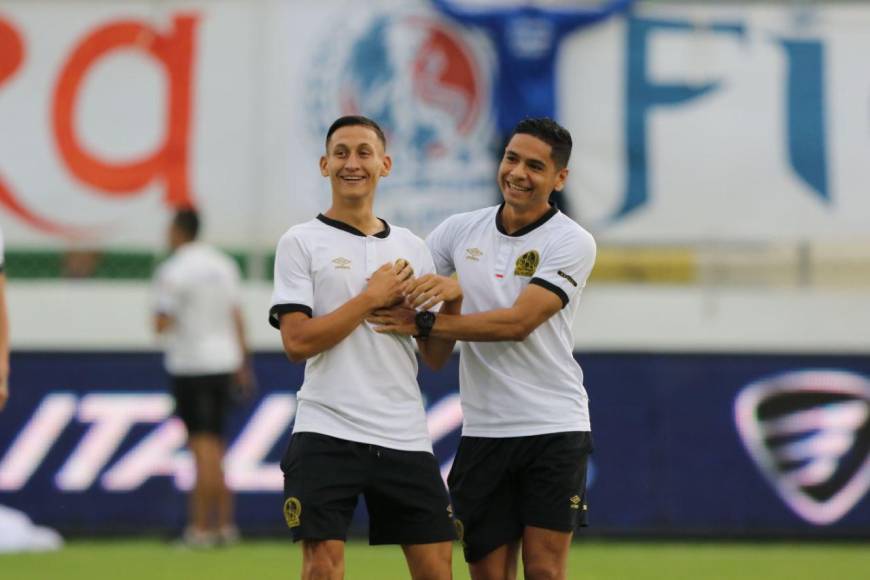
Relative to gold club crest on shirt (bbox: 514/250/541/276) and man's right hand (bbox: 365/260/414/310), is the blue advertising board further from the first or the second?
man's right hand (bbox: 365/260/414/310)

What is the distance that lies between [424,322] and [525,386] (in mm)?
541

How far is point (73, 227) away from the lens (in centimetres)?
1321

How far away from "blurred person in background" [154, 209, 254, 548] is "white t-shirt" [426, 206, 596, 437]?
4815 mm

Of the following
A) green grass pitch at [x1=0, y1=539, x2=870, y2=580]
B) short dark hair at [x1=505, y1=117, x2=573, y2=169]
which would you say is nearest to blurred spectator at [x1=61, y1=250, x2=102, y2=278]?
green grass pitch at [x1=0, y1=539, x2=870, y2=580]

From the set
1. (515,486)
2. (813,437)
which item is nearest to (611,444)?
(813,437)

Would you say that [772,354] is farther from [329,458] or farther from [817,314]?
[329,458]

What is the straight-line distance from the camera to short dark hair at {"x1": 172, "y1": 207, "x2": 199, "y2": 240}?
36.3 feet

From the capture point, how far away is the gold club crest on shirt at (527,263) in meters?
6.25

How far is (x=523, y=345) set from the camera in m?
6.25

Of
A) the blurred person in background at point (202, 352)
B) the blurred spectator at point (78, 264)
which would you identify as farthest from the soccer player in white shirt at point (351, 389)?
the blurred spectator at point (78, 264)

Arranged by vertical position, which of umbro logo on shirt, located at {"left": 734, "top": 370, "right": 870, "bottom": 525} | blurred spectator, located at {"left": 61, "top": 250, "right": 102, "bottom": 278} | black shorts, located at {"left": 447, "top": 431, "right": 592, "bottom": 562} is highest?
blurred spectator, located at {"left": 61, "top": 250, "right": 102, "bottom": 278}

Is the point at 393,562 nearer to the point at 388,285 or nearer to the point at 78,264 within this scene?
the point at 78,264

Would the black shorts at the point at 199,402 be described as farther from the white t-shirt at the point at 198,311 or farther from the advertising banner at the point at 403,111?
the advertising banner at the point at 403,111

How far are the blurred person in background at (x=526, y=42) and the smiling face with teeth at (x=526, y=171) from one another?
6866mm
